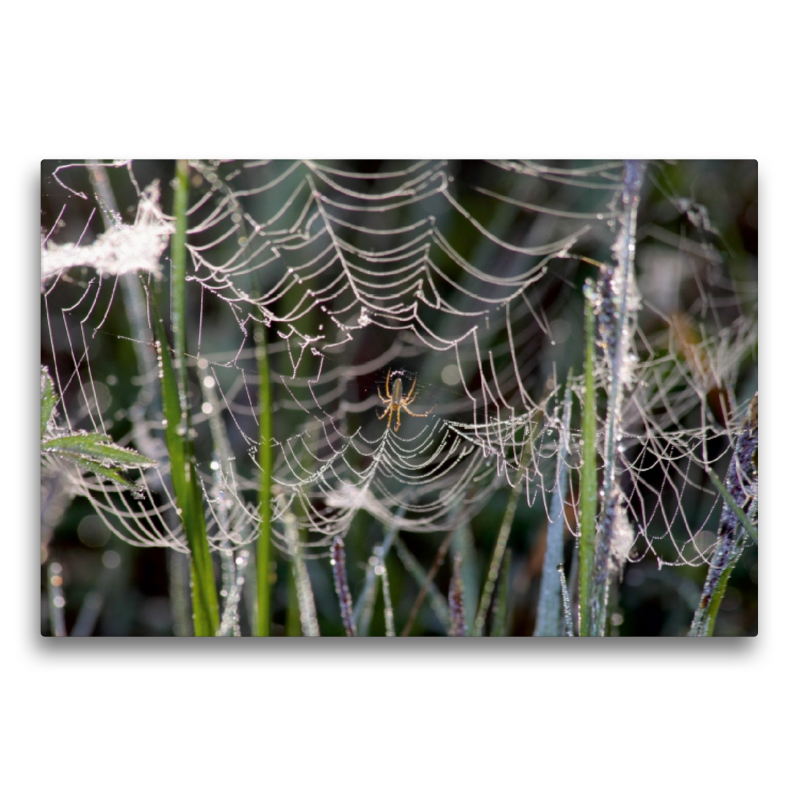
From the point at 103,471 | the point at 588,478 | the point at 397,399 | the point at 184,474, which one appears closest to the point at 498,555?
the point at 588,478

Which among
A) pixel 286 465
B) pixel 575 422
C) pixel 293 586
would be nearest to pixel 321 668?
pixel 293 586

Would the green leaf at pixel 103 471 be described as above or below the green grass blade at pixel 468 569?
above

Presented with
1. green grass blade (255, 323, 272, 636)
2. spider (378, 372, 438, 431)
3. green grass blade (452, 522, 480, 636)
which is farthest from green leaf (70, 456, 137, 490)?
green grass blade (452, 522, 480, 636)

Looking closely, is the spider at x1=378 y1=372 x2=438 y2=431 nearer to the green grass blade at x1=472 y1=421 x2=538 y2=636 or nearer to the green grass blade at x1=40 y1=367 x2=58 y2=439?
the green grass blade at x1=472 y1=421 x2=538 y2=636

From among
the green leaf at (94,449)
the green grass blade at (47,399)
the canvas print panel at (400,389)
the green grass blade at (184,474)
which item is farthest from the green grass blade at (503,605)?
the green grass blade at (47,399)

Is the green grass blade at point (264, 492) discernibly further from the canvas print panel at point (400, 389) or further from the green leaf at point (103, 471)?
the green leaf at point (103, 471)
